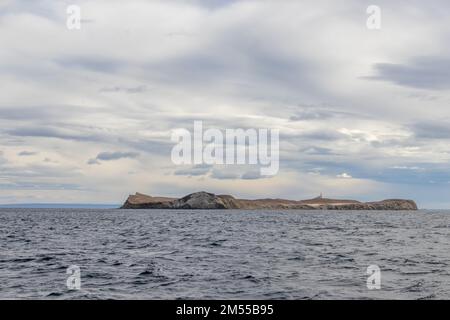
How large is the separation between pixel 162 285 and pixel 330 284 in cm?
1009

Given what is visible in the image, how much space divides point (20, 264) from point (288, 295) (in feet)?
78.6

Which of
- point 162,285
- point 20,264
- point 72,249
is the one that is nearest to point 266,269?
point 162,285

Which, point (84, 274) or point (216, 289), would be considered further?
point (84, 274)

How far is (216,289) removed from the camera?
2769 cm
